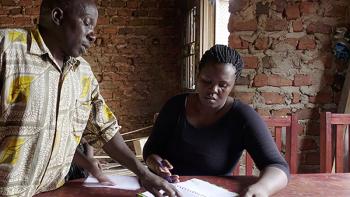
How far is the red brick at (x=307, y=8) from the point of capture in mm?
2490

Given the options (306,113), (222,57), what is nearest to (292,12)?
(306,113)

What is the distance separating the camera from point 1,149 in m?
1.03

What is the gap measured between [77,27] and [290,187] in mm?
963

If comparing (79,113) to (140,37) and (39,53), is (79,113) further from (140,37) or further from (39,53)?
(140,37)

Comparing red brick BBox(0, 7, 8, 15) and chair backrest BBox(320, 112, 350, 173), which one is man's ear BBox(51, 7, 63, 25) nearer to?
chair backrest BBox(320, 112, 350, 173)

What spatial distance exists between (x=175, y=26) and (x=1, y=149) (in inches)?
164

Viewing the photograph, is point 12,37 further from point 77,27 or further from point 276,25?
point 276,25

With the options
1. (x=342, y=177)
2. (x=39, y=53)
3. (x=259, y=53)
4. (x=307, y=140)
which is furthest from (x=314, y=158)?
(x=39, y=53)

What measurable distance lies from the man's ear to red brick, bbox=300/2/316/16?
1.83 meters

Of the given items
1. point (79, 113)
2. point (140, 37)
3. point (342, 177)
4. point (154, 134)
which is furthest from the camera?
point (140, 37)

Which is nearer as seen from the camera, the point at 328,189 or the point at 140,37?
the point at 328,189

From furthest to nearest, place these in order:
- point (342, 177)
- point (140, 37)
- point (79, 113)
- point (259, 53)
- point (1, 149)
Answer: point (140, 37)
point (259, 53)
point (342, 177)
point (79, 113)
point (1, 149)

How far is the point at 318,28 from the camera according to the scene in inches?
98.7

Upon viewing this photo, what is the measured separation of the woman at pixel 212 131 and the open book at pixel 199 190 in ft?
0.47
